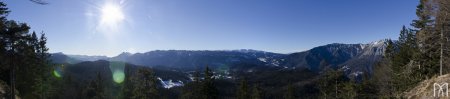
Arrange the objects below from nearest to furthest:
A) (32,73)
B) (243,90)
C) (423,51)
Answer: (423,51) < (32,73) < (243,90)

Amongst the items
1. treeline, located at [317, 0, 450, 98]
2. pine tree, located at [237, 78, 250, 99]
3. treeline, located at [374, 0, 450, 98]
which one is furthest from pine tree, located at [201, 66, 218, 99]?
treeline, located at [374, 0, 450, 98]

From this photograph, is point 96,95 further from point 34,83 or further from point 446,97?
point 446,97

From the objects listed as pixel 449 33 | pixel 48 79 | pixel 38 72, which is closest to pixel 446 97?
pixel 449 33

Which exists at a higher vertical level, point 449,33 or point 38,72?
point 449,33

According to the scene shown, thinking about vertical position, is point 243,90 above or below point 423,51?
below

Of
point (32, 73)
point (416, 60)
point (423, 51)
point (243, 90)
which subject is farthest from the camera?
point (243, 90)

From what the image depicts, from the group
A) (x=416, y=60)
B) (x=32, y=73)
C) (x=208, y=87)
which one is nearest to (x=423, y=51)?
(x=416, y=60)

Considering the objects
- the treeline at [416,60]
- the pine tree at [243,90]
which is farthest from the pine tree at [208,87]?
the treeline at [416,60]

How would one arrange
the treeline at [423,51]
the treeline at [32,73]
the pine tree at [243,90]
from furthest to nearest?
the pine tree at [243,90]
the treeline at [32,73]
the treeline at [423,51]

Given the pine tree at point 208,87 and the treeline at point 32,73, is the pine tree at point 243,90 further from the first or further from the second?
the treeline at point 32,73

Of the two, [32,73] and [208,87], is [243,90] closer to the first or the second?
[208,87]

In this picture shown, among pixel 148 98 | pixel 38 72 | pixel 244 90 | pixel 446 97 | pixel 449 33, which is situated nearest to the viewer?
pixel 446 97
